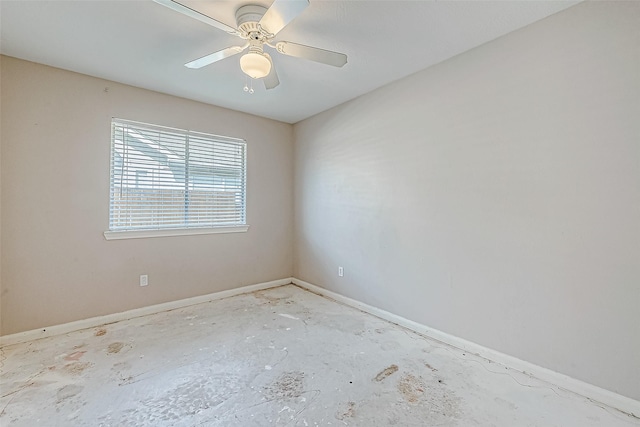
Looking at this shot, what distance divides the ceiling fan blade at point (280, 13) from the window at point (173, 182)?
7.03 ft

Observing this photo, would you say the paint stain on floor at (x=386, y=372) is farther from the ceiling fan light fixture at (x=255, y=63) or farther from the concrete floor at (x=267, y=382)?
the ceiling fan light fixture at (x=255, y=63)

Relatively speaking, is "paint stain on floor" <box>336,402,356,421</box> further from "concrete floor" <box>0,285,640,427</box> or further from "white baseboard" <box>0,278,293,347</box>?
"white baseboard" <box>0,278,293,347</box>

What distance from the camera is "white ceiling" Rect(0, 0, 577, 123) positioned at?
1824 mm

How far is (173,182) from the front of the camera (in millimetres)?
3287

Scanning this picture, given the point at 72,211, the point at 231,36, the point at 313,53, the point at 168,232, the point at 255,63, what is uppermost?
the point at 231,36

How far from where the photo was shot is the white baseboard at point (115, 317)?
247 cm

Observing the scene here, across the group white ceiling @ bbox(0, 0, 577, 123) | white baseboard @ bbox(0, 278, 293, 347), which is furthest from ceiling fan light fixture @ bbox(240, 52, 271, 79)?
white baseboard @ bbox(0, 278, 293, 347)

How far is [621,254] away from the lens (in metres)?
1.67

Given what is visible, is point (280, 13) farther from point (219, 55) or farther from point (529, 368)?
point (529, 368)

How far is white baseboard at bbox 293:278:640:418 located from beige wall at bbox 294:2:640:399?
0.15 feet

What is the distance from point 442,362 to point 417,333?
0.49 meters

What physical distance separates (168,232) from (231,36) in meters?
2.19

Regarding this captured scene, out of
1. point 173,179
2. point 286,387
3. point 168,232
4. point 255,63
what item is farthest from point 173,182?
point 286,387

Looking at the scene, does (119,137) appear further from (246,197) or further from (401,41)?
(401,41)
